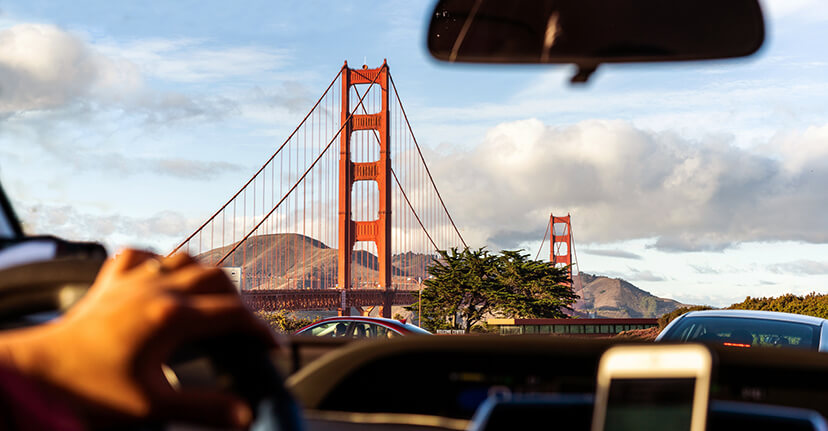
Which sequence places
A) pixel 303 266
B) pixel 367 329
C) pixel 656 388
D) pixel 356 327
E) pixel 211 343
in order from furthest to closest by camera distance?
1. pixel 303 266
2. pixel 356 327
3. pixel 367 329
4. pixel 656 388
5. pixel 211 343

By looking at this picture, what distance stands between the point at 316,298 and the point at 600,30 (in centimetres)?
3915

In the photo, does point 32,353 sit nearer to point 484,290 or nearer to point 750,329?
point 750,329

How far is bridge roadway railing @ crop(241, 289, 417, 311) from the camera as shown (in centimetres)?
3644

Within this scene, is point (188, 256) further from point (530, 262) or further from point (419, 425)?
point (530, 262)

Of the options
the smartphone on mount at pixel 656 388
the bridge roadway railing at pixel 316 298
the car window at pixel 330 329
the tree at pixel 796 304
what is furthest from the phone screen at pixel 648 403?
the bridge roadway railing at pixel 316 298

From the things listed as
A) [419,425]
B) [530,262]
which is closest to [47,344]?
[419,425]

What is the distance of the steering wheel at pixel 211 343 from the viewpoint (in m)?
0.68

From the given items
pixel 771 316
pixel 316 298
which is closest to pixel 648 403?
pixel 771 316

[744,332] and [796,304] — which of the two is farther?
[796,304]

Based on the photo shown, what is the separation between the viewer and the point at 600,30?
1.60m

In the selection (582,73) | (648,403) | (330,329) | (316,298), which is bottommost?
(316,298)

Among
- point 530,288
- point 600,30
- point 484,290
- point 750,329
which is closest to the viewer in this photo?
point 600,30

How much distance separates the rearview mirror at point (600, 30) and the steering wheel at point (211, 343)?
977 mm

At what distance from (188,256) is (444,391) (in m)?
0.83
